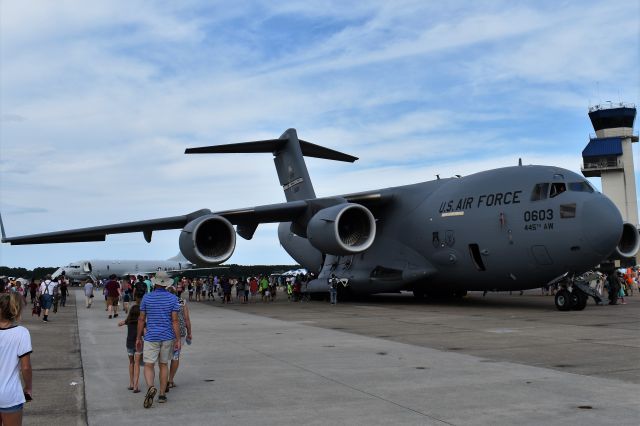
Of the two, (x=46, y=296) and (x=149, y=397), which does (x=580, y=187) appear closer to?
(x=149, y=397)

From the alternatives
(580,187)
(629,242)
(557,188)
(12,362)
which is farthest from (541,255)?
(12,362)

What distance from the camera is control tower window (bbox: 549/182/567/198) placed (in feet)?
52.2

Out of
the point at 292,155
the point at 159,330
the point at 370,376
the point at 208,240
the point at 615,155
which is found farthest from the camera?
the point at 615,155

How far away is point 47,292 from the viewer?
16984 mm

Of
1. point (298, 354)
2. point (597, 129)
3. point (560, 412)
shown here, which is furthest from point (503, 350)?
point (597, 129)

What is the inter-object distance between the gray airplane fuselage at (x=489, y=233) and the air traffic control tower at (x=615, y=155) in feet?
136

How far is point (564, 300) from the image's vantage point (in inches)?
650

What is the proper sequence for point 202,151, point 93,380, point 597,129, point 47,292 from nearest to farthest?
point 93,380 → point 47,292 → point 202,151 → point 597,129

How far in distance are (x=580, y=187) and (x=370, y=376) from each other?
10.5m

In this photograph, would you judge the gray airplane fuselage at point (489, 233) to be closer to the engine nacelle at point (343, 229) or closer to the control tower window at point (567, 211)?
the control tower window at point (567, 211)

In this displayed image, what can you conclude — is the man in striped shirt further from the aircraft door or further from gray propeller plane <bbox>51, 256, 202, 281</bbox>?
gray propeller plane <bbox>51, 256, 202, 281</bbox>

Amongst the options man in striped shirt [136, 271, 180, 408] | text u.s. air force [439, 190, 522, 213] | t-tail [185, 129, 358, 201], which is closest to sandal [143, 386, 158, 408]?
man in striped shirt [136, 271, 180, 408]

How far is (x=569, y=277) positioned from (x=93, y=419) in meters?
13.7

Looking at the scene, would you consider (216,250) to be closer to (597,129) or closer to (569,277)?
(569,277)
